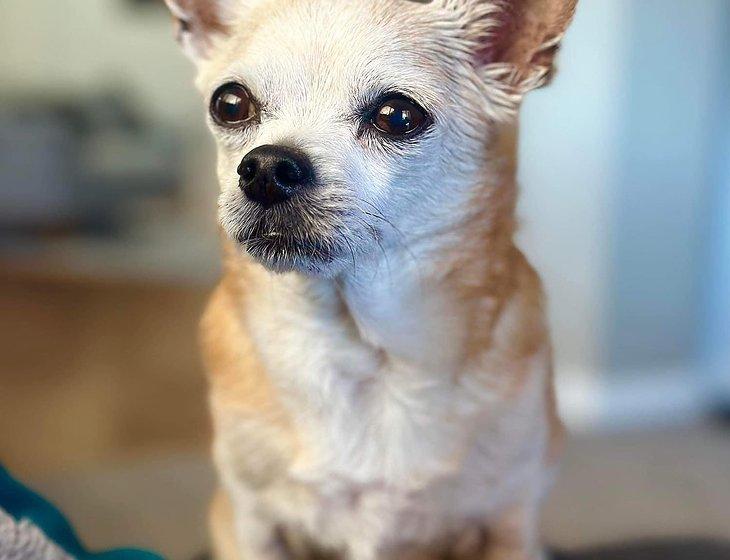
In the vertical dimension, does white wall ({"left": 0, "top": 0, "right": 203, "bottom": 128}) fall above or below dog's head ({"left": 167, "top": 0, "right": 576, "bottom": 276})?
below

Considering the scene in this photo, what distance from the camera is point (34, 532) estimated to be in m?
0.73

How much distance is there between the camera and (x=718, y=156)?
6.71 feet

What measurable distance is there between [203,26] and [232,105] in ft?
0.48

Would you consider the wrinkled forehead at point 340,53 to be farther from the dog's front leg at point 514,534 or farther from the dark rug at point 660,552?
the dark rug at point 660,552

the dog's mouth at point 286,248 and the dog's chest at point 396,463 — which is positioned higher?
the dog's mouth at point 286,248

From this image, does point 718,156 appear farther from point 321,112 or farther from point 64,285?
point 64,285

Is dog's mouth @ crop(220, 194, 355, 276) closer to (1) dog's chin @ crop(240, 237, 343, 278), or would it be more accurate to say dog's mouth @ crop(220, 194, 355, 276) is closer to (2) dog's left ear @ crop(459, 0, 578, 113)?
(1) dog's chin @ crop(240, 237, 343, 278)

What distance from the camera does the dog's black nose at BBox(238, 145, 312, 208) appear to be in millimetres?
693

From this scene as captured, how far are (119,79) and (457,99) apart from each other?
2.09m

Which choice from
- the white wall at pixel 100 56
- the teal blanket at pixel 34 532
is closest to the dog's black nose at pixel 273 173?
the teal blanket at pixel 34 532

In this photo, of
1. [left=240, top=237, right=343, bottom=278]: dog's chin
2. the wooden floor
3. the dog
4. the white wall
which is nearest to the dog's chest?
the dog

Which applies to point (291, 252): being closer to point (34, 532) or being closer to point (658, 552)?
point (34, 532)

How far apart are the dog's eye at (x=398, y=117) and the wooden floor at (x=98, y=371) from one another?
2.70ft

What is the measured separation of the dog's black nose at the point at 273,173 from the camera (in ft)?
2.27
